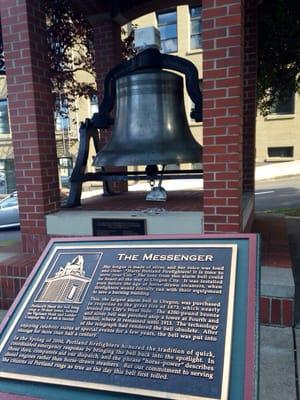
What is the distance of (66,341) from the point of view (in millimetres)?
A: 1753

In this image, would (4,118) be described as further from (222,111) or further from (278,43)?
(222,111)

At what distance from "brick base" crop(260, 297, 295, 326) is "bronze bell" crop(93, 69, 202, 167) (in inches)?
58.4

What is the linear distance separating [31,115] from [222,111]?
175 cm

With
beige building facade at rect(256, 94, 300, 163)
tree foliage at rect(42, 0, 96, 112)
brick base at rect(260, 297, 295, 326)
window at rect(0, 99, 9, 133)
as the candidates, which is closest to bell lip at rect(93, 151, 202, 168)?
brick base at rect(260, 297, 295, 326)

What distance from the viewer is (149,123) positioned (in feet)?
12.7

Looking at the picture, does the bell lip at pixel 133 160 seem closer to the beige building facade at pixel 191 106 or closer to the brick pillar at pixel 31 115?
the brick pillar at pixel 31 115

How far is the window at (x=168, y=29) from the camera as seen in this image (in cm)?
2153

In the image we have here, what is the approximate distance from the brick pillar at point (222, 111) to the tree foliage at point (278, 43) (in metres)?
2.60

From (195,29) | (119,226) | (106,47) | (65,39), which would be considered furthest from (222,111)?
(195,29)

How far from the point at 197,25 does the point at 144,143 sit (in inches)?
788

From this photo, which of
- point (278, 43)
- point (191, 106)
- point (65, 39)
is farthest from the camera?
point (191, 106)

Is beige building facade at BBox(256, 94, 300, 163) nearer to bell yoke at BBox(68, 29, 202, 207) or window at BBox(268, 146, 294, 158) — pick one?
window at BBox(268, 146, 294, 158)

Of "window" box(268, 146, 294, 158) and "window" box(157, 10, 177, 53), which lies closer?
"window" box(157, 10, 177, 53)

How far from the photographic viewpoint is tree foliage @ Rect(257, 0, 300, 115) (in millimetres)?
5262
